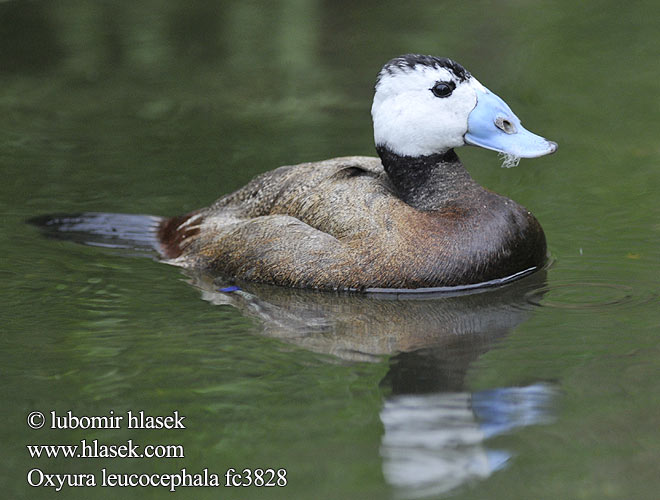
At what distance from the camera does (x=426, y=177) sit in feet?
20.5

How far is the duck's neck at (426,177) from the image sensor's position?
6207mm

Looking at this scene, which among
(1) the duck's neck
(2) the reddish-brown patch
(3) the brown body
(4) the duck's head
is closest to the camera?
(3) the brown body

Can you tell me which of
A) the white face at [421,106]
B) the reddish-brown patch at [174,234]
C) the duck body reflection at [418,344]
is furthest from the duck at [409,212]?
the reddish-brown patch at [174,234]

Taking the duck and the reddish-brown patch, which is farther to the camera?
the reddish-brown patch

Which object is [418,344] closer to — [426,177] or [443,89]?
[426,177]

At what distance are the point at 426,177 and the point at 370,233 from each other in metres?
0.58

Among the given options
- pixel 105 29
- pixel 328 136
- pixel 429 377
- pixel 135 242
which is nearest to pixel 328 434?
pixel 429 377

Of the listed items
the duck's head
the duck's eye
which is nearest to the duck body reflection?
the duck's head

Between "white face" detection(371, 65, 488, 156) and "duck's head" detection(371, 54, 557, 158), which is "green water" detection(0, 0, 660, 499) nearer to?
"duck's head" detection(371, 54, 557, 158)

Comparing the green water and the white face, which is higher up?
the white face

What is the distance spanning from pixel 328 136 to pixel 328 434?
16.1 ft

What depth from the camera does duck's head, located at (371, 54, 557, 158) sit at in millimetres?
6039

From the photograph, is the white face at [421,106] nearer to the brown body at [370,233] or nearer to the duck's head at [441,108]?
the duck's head at [441,108]

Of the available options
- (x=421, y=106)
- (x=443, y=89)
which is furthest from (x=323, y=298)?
(x=443, y=89)
